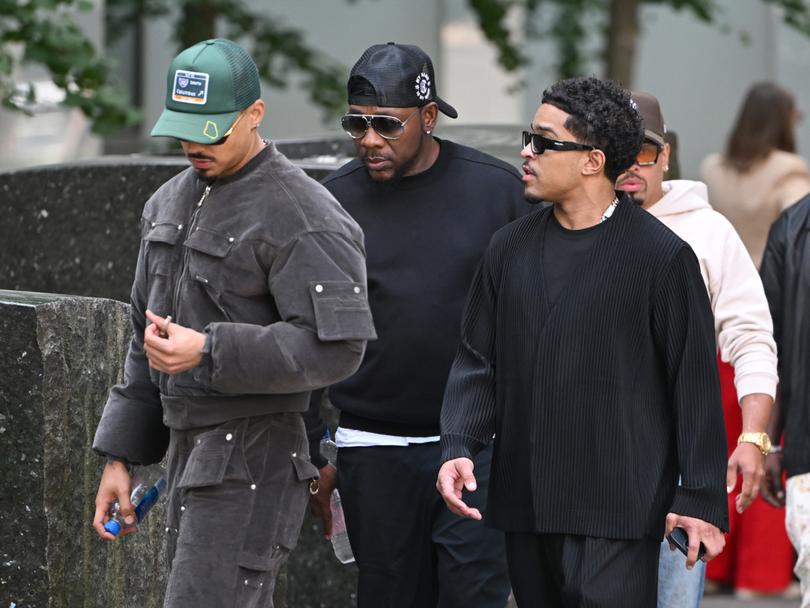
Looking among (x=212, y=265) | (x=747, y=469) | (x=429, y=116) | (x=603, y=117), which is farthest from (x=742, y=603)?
(x=212, y=265)

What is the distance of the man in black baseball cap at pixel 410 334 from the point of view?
478 centimetres

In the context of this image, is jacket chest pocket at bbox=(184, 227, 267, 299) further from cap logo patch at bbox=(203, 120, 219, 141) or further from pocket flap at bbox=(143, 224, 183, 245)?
cap logo patch at bbox=(203, 120, 219, 141)

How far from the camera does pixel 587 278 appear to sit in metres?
4.04

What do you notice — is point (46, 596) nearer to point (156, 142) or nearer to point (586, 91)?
point (586, 91)

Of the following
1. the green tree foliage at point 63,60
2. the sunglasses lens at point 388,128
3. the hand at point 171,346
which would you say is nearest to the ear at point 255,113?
the hand at point 171,346

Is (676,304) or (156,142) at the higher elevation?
(676,304)

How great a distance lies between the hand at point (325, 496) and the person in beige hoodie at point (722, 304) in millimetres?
952

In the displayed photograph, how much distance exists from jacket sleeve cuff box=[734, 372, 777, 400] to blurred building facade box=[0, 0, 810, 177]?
9.05 metres

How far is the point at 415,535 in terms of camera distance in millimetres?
4844

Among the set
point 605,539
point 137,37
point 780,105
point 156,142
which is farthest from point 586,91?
point 137,37

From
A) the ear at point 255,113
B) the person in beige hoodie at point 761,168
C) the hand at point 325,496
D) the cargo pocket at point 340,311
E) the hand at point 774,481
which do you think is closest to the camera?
the cargo pocket at point 340,311

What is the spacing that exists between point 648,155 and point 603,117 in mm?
802

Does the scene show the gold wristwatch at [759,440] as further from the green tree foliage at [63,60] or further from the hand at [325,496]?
the green tree foliage at [63,60]

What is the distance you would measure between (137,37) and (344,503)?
9895mm
